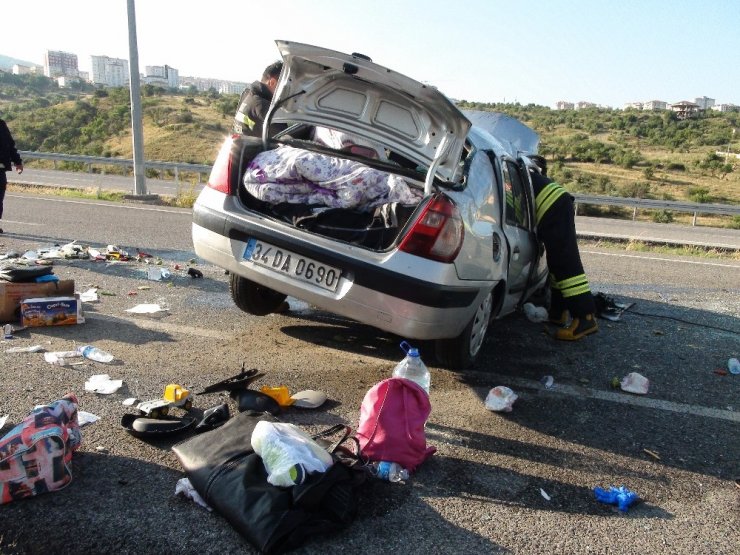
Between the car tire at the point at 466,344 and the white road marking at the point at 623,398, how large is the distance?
0.23m

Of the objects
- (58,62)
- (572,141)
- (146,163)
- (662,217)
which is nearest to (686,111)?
(572,141)

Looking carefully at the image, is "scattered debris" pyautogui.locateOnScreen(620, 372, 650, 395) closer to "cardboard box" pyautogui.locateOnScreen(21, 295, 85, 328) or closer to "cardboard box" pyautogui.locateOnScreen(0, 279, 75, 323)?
"cardboard box" pyautogui.locateOnScreen(21, 295, 85, 328)

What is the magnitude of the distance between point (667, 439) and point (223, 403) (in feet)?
7.98

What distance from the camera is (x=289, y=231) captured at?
13.3 ft

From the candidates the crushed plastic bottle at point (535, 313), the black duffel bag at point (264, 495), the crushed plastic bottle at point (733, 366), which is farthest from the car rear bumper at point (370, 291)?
the crushed plastic bottle at point (733, 366)

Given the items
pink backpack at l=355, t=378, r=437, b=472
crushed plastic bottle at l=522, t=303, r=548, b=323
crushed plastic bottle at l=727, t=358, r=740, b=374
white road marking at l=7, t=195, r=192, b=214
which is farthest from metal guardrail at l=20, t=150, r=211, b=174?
pink backpack at l=355, t=378, r=437, b=472

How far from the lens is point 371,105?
169 inches

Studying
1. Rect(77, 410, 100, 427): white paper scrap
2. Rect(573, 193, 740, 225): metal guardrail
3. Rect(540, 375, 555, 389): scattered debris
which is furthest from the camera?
Rect(573, 193, 740, 225): metal guardrail

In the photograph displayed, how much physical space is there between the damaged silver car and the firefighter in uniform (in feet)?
2.31

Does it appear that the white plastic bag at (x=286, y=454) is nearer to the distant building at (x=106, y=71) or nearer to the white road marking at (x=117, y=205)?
the white road marking at (x=117, y=205)

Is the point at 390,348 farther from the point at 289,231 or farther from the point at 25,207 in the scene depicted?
the point at 25,207

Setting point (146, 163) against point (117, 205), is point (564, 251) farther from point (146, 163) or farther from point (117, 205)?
point (146, 163)

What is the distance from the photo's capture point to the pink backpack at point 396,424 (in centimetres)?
306

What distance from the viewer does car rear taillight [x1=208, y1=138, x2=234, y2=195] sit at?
4.38m
